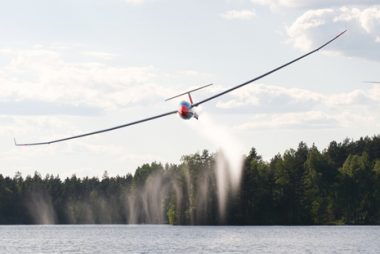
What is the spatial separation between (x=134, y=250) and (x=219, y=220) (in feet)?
261

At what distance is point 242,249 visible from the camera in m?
110

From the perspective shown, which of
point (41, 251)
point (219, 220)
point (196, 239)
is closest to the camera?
point (41, 251)

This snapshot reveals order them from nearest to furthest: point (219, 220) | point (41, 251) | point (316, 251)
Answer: point (316, 251) < point (41, 251) < point (219, 220)

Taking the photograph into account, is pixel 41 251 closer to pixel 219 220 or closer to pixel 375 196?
pixel 219 220

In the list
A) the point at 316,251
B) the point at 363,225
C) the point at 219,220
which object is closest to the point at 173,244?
the point at 316,251

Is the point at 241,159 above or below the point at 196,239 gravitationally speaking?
above

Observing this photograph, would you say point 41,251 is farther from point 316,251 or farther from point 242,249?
point 316,251

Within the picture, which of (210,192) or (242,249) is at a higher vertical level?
(210,192)

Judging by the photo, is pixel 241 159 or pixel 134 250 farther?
pixel 241 159

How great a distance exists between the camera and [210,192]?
627 ft

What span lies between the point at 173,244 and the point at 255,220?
74673mm

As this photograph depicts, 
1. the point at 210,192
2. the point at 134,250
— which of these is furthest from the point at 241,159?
the point at 134,250

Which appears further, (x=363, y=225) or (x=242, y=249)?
(x=363, y=225)

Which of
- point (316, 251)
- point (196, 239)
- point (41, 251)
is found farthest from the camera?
point (196, 239)
